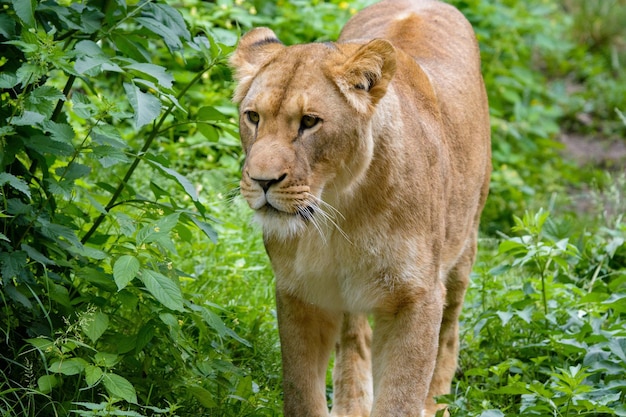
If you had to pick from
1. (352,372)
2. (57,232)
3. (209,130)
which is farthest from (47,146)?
(352,372)

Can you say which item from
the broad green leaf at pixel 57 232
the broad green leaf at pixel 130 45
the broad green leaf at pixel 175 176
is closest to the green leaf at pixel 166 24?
the broad green leaf at pixel 130 45

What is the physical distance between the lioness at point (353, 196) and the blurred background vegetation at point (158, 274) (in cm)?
29

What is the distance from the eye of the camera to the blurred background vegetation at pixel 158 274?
156 inches

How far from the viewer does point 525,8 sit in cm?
1112

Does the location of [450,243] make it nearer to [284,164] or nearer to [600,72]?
[284,164]

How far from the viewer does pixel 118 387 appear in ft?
12.7

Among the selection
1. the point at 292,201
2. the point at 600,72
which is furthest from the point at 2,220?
the point at 600,72

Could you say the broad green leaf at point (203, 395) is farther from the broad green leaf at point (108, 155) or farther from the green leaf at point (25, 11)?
the green leaf at point (25, 11)

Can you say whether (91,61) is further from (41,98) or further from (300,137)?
(300,137)

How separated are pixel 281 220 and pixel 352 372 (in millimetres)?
1653

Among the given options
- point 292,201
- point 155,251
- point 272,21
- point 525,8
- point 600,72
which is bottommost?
point 600,72

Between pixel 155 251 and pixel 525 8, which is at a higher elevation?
pixel 155 251

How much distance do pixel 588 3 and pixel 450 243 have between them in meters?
8.39

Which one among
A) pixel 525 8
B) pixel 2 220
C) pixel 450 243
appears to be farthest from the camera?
pixel 525 8
